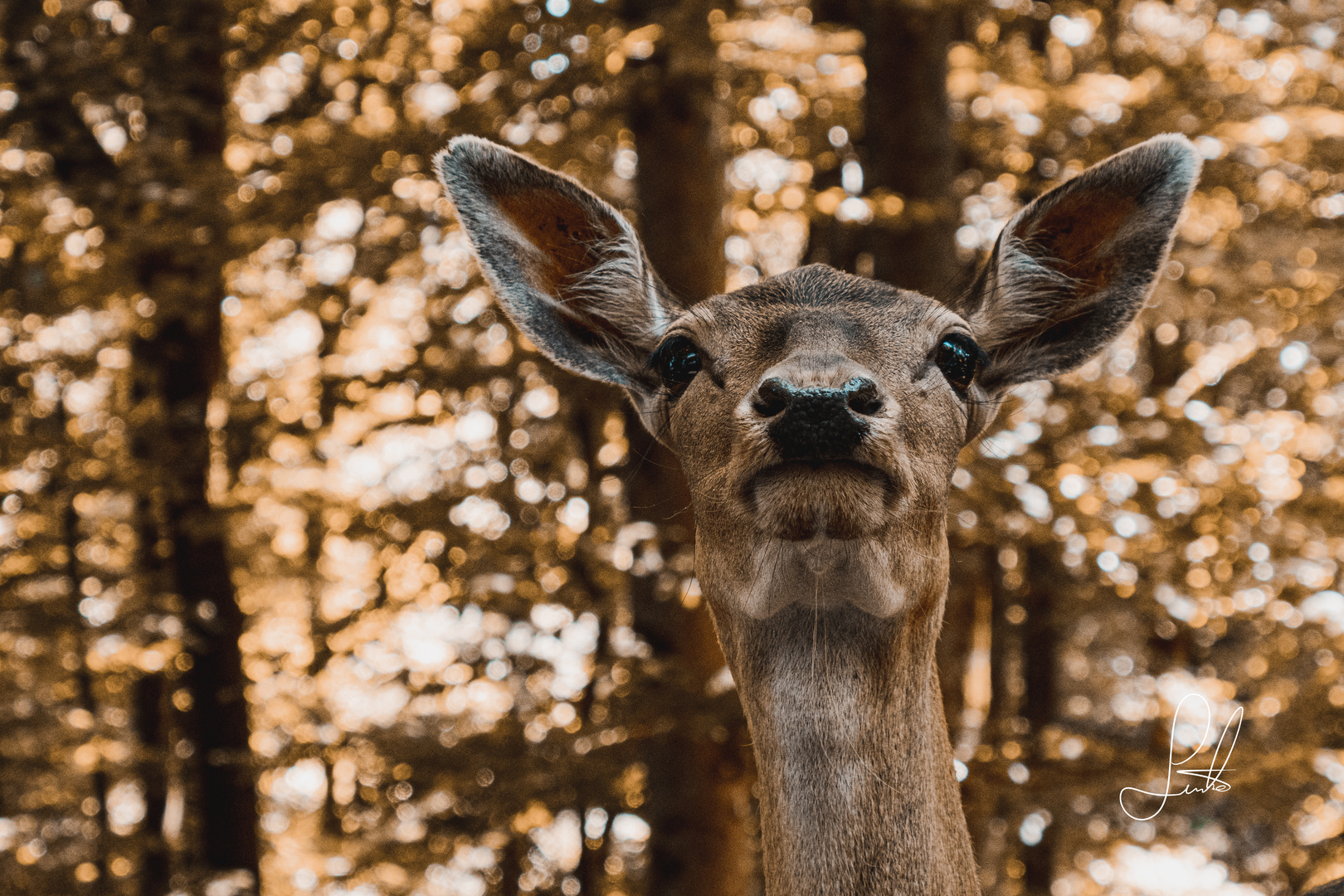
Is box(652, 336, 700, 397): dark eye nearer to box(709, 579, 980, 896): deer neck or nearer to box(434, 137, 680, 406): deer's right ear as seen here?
box(434, 137, 680, 406): deer's right ear

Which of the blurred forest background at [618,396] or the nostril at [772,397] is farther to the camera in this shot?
the blurred forest background at [618,396]

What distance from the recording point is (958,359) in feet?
8.95

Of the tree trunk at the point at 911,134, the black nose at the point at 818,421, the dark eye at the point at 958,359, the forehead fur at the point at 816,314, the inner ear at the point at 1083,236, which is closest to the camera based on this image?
the black nose at the point at 818,421

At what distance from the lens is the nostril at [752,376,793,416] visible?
2.22 meters

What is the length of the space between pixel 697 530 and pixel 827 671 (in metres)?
0.52

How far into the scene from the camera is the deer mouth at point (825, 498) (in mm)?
2266

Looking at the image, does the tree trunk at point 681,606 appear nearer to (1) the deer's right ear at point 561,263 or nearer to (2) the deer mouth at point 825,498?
(1) the deer's right ear at point 561,263

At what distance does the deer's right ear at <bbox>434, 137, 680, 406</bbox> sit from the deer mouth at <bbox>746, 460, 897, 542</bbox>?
2.83ft

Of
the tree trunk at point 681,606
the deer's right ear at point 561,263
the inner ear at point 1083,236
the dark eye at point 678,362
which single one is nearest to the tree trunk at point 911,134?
the tree trunk at point 681,606

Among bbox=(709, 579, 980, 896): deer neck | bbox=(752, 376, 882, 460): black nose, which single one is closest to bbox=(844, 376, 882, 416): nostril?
bbox=(752, 376, 882, 460): black nose

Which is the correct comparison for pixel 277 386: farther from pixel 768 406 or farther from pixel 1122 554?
pixel 768 406

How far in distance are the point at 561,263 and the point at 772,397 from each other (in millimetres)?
1200

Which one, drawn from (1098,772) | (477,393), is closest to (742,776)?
(1098,772)

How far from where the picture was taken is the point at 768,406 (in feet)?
7.43
